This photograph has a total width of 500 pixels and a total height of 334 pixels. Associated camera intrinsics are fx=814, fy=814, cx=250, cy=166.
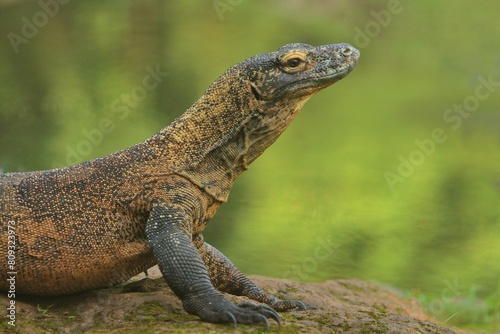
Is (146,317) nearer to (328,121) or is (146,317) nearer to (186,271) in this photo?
(186,271)
